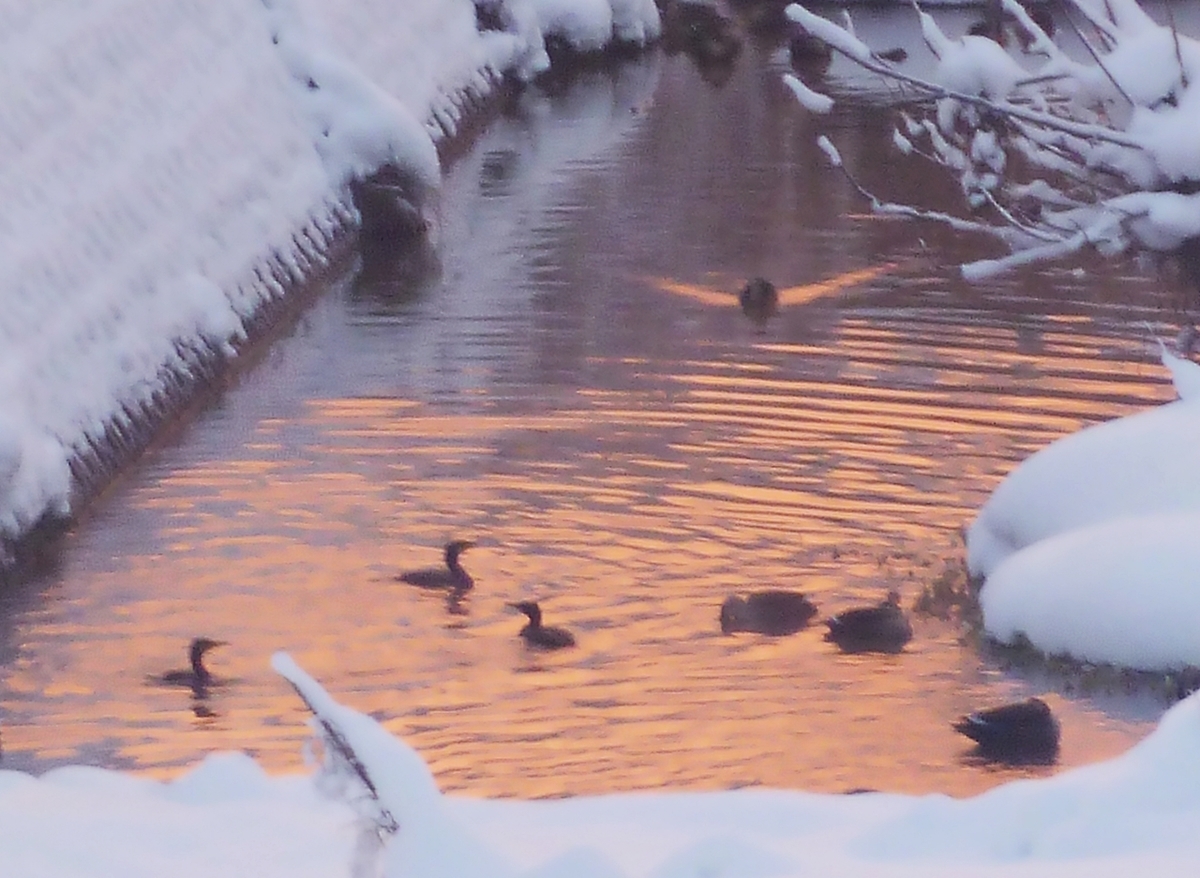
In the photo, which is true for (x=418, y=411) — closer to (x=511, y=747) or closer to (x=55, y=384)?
(x=55, y=384)

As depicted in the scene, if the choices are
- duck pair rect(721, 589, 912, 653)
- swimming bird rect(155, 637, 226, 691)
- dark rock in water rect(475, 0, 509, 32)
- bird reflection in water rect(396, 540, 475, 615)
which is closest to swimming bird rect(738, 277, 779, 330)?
bird reflection in water rect(396, 540, 475, 615)

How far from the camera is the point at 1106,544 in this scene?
823cm

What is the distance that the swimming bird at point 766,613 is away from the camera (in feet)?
28.0

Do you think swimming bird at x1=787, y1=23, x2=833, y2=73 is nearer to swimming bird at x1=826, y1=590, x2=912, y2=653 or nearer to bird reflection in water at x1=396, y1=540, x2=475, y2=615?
bird reflection in water at x1=396, y1=540, x2=475, y2=615

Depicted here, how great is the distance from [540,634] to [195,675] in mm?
1290

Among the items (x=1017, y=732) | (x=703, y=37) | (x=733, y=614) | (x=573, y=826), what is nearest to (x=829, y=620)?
(x=733, y=614)

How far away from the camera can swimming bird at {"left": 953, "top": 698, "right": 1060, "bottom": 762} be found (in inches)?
293

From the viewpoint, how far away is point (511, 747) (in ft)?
25.2

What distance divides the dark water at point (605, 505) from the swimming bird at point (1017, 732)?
9 cm

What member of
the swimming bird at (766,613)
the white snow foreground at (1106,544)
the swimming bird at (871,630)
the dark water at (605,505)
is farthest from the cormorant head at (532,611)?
the white snow foreground at (1106,544)

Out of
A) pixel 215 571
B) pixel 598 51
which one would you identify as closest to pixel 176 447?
pixel 215 571

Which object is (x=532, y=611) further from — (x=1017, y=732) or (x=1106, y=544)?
(x=1106, y=544)

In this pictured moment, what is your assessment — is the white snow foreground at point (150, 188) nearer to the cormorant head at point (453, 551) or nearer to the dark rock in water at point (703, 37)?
the cormorant head at point (453, 551)

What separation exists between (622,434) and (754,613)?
2896mm
